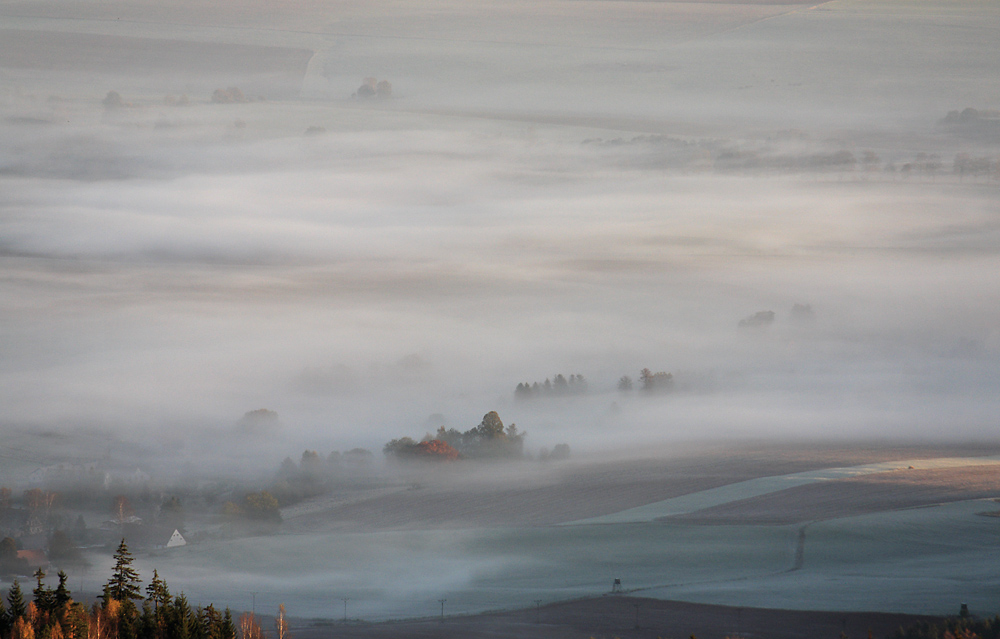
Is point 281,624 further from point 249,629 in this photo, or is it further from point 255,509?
point 255,509

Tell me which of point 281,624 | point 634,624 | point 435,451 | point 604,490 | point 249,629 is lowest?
point 634,624

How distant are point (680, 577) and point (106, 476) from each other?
109m

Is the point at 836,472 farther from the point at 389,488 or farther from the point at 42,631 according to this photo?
the point at 42,631

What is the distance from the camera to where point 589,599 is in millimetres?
80125

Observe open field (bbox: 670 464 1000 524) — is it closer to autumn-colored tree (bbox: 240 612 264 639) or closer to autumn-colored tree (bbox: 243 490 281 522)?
autumn-colored tree (bbox: 240 612 264 639)

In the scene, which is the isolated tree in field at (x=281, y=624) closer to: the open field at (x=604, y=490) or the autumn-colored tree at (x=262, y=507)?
the open field at (x=604, y=490)

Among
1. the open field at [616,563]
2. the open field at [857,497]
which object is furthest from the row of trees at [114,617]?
the open field at [857,497]

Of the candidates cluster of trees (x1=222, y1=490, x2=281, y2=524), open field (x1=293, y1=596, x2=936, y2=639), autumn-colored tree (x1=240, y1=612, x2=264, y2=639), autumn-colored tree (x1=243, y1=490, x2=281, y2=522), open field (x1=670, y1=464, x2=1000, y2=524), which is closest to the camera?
open field (x1=293, y1=596, x2=936, y2=639)

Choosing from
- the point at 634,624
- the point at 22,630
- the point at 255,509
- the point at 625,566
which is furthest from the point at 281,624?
the point at 255,509

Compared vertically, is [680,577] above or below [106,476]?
below

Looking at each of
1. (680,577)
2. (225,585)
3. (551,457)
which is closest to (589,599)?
(680,577)

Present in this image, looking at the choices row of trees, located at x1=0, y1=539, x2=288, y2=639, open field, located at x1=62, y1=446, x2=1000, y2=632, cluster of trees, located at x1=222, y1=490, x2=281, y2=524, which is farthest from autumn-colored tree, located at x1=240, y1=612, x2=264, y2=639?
cluster of trees, located at x1=222, y1=490, x2=281, y2=524

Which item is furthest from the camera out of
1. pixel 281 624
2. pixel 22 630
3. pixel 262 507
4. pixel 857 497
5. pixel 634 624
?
pixel 262 507

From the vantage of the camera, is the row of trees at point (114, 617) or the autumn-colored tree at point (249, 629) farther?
the autumn-colored tree at point (249, 629)
